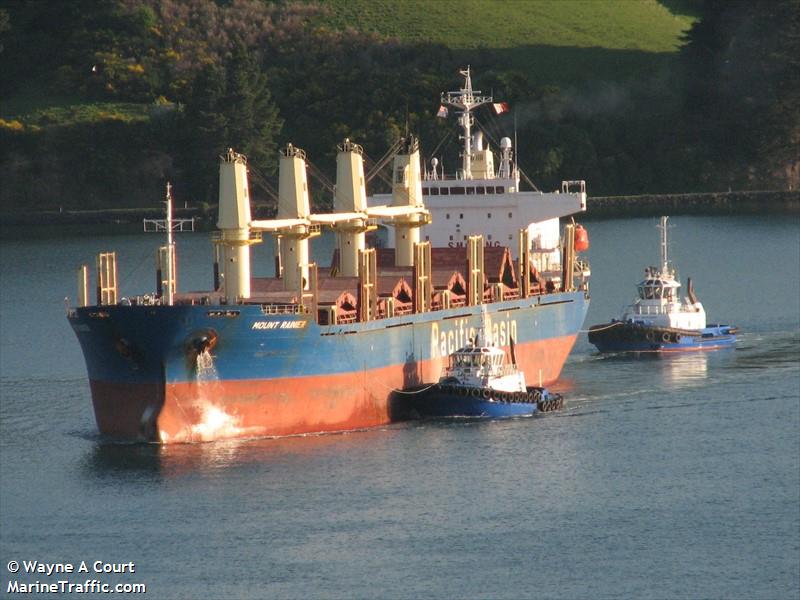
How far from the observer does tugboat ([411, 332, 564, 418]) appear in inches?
2498

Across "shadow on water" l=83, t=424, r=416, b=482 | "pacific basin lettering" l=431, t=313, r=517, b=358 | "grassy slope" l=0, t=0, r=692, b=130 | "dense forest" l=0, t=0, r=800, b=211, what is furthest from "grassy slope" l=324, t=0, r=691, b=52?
"shadow on water" l=83, t=424, r=416, b=482

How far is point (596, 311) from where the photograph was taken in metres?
89.4

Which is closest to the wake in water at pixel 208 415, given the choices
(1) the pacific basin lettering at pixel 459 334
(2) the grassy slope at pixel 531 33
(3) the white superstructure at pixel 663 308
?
(1) the pacific basin lettering at pixel 459 334

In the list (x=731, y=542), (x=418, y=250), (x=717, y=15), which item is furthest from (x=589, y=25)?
(x=731, y=542)

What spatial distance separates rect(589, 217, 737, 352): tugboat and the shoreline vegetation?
48.9m

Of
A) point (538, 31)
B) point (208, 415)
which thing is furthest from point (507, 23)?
point (208, 415)

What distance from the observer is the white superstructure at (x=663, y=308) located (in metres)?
80.5

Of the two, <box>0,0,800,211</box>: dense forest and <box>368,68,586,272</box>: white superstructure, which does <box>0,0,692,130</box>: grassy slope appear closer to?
<box>0,0,800,211</box>: dense forest

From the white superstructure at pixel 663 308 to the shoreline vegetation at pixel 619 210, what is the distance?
48.7 metres

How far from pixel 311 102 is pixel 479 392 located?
263 ft

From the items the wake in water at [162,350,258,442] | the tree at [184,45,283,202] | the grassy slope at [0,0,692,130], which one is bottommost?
the wake in water at [162,350,258,442]

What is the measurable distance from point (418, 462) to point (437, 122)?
80.4 m

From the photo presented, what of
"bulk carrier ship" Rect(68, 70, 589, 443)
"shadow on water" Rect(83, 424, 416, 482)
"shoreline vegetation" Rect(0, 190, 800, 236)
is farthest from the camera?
"shoreline vegetation" Rect(0, 190, 800, 236)

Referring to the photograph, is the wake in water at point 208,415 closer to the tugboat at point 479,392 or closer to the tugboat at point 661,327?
the tugboat at point 479,392
